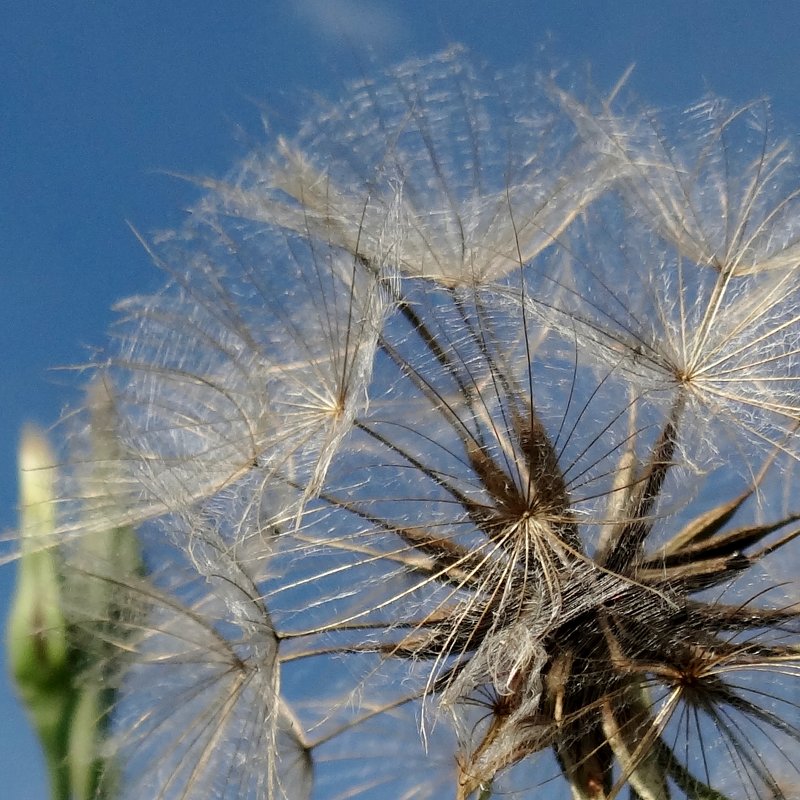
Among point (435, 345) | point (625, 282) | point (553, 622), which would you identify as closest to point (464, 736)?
point (553, 622)

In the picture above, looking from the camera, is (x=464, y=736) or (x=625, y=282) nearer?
(x=464, y=736)

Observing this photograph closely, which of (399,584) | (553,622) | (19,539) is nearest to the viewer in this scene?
(553,622)

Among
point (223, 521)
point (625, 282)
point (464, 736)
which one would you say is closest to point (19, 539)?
point (223, 521)

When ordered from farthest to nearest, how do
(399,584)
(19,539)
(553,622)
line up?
(19,539) → (399,584) → (553,622)

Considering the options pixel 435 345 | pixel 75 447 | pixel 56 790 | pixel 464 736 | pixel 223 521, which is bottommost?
pixel 464 736

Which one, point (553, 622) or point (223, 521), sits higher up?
point (223, 521)

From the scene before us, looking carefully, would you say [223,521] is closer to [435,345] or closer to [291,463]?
[291,463]
